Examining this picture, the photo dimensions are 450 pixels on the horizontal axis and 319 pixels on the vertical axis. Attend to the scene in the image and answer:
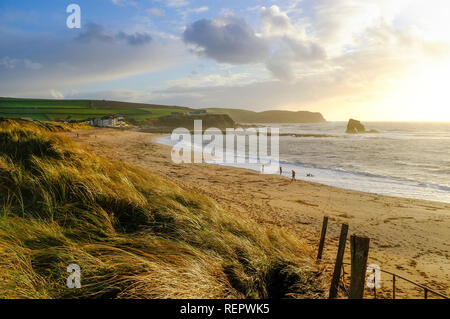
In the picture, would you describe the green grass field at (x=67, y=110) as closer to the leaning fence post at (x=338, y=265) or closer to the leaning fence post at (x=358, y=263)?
the leaning fence post at (x=338, y=265)

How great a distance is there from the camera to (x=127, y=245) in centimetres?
392

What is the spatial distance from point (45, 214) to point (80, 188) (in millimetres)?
936

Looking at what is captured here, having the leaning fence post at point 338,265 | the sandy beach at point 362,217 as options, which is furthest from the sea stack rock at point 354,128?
the leaning fence post at point 338,265

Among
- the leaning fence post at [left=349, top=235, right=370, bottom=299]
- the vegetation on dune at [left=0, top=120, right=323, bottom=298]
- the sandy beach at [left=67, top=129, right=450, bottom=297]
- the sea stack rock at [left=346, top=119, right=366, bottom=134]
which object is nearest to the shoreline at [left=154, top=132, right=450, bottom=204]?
the sandy beach at [left=67, top=129, right=450, bottom=297]

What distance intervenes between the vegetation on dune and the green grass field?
229ft

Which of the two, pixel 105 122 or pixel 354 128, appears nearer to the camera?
Result: pixel 105 122

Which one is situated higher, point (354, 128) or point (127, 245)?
point (354, 128)

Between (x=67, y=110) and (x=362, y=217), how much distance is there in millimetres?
100778

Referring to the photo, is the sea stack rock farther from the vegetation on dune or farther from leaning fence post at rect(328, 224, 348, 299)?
leaning fence post at rect(328, 224, 348, 299)

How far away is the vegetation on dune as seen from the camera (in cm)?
294

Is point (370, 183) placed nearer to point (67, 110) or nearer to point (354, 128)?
point (354, 128)

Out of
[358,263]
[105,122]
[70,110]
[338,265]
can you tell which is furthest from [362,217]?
[70,110]

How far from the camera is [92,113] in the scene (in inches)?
3585
